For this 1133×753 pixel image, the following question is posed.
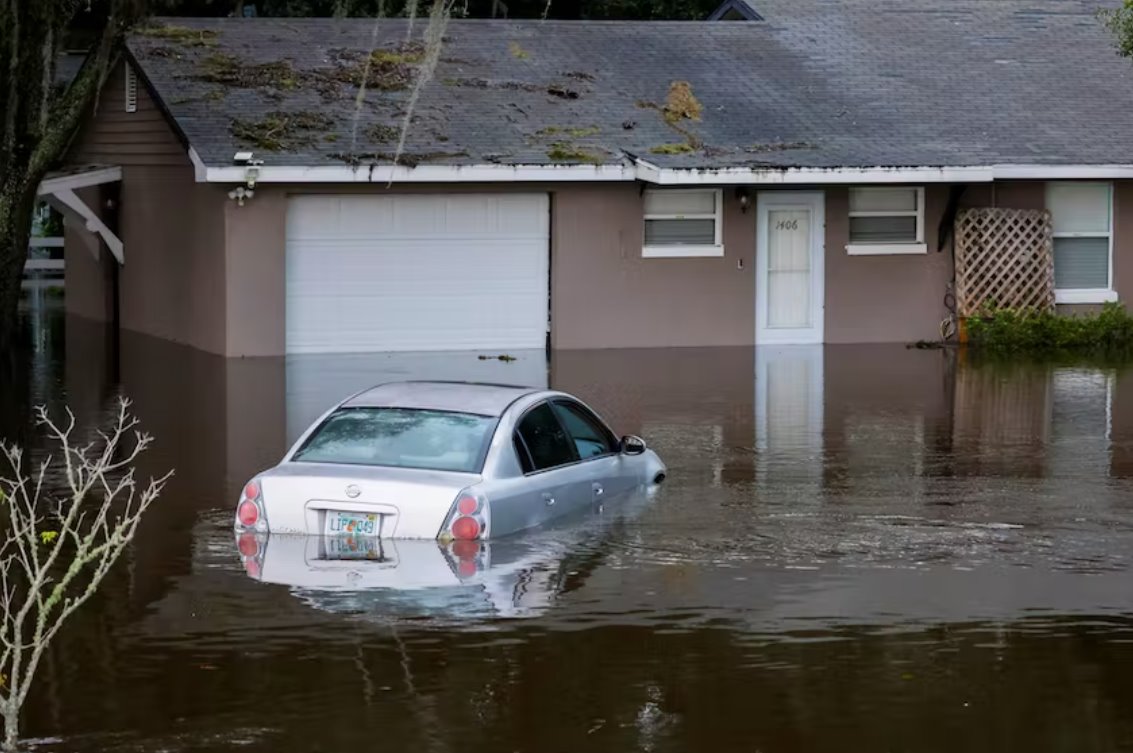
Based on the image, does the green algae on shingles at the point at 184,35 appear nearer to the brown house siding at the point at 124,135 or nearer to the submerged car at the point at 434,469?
the brown house siding at the point at 124,135

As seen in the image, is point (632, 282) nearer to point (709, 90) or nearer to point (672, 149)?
point (672, 149)

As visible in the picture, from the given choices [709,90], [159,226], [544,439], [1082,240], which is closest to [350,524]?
[544,439]

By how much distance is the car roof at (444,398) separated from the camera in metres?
13.0

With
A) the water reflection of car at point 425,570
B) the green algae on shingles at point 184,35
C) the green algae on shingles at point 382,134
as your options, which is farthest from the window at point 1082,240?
the water reflection of car at point 425,570

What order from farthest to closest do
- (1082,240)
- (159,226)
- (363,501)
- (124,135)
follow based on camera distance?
(124,135)
(1082,240)
(159,226)
(363,501)

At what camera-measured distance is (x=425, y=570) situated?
11.7 meters

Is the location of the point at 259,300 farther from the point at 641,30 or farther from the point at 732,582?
the point at 732,582

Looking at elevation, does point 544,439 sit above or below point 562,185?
below

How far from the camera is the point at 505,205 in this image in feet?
88.1

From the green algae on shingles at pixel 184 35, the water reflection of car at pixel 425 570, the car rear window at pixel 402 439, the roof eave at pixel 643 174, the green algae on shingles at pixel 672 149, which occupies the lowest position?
the water reflection of car at pixel 425 570

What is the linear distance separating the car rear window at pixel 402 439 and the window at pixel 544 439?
368 mm

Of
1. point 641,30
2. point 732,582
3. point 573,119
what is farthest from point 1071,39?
point 732,582

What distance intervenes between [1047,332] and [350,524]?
17806 mm

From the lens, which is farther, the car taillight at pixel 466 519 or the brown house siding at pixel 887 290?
the brown house siding at pixel 887 290
